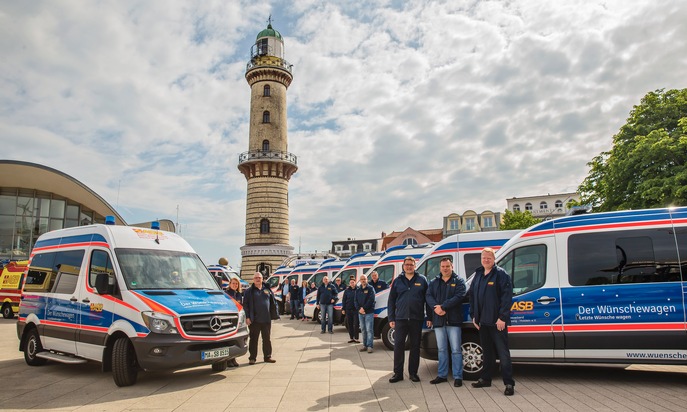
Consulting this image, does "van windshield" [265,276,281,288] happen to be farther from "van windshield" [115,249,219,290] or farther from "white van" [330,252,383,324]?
"van windshield" [115,249,219,290]

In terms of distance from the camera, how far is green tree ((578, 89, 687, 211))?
794 inches

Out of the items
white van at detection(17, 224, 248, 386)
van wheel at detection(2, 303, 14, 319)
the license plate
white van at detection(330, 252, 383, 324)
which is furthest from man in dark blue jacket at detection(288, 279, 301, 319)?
the license plate

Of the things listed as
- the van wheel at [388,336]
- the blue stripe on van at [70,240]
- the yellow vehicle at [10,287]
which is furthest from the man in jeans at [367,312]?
the yellow vehicle at [10,287]

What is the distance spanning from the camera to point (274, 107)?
4409 cm

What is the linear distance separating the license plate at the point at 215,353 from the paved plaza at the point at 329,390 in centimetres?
45

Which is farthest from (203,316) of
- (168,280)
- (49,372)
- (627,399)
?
(627,399)

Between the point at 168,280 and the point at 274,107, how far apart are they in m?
37.0

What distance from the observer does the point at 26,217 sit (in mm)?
34312

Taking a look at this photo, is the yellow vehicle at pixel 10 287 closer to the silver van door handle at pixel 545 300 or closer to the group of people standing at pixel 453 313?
the group of people standing at pixel 453 313

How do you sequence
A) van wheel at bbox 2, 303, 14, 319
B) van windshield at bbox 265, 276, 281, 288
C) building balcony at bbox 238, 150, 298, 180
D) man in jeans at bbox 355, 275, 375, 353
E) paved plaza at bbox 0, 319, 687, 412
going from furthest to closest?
building balcony at bbox 238, 150, 298, 180, van windshield at bbox 265, 276, 281, 288, van wheel at bbox 2, 303, 14, 319, man in jeans at bbox 355, 275, 375, 353, paved plaza at bbox 0, 319, 687, 412

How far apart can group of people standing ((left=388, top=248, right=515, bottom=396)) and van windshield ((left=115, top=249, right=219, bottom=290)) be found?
3.59 meters

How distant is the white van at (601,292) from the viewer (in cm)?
712

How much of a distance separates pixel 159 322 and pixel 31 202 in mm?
33217

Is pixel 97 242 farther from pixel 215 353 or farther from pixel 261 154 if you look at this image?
pixel 261 154
